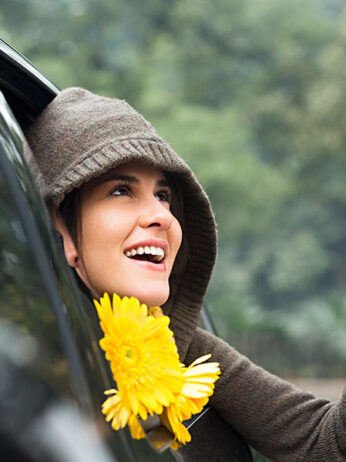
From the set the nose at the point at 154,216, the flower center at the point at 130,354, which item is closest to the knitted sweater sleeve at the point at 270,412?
the nose at the point at 154,216

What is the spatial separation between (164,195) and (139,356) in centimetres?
69

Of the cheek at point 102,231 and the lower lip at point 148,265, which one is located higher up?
the cheek at point 102,231

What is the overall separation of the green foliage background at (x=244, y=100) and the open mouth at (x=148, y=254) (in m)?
19.8

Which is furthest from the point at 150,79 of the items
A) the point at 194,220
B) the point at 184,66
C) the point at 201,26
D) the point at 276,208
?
the point at 194,220

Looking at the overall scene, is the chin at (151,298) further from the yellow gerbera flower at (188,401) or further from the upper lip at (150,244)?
the yellow gerbera flower at (188,401)

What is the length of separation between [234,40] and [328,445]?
82.9 ft

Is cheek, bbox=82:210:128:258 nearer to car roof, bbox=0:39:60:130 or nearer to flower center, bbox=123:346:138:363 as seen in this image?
car roof, bbox=0:39:60:130

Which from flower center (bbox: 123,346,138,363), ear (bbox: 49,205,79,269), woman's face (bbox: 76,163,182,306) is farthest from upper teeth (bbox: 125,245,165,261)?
flower center (bbox: 123,346,138,363)

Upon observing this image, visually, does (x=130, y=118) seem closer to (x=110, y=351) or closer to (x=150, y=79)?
(x=110, y=351)

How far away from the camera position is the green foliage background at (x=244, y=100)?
22.4 m

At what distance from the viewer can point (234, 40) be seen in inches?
1035

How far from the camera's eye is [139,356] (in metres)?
1.29

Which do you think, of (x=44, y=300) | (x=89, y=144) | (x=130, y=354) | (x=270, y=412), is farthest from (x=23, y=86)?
(x=270, y=412)

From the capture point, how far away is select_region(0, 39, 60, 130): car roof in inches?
61.5
